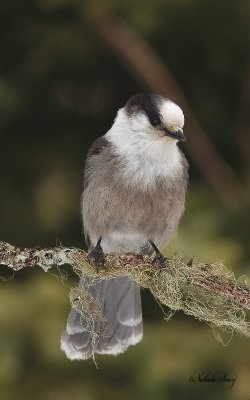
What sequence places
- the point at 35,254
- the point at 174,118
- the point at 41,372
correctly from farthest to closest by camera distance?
the point at 41,372 → the point at 174,118 → the point at 35,254

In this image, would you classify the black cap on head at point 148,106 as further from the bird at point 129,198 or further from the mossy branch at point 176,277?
the mossy branch at point 176,277

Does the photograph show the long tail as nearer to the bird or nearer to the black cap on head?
the bird

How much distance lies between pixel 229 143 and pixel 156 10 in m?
1.77

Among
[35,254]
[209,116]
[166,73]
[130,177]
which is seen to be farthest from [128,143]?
[209,116]

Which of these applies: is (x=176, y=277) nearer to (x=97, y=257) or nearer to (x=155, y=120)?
(x=97, y=257)

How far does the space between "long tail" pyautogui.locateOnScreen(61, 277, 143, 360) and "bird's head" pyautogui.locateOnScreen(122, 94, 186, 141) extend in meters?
1.07

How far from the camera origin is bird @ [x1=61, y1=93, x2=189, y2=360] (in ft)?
18.0

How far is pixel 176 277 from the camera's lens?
4.40 meters

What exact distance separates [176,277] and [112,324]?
165 centimetres

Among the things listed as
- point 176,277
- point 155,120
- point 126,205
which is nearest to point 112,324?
point 126,205

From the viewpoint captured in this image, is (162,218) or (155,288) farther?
(162,218)

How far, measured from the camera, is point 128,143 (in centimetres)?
560

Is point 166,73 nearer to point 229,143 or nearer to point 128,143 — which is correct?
point 229,143

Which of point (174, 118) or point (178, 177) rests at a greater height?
point (174, 118)
